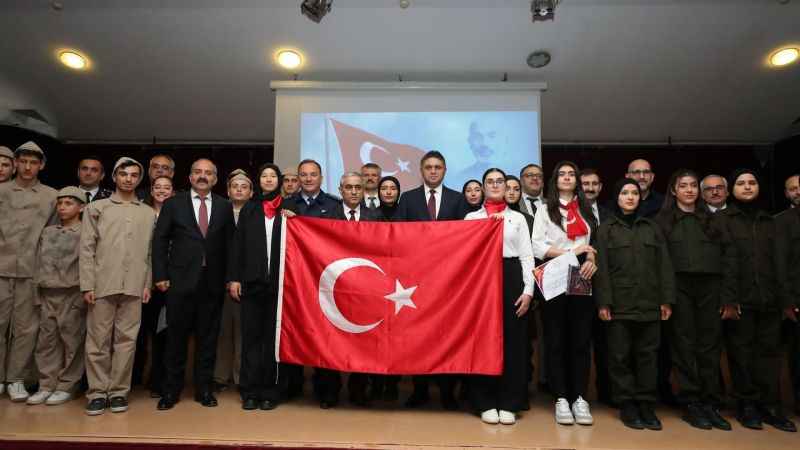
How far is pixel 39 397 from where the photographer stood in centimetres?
323

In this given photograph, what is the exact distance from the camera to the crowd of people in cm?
296

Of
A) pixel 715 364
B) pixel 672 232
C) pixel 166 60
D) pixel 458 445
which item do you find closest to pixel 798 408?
pixel 715 364

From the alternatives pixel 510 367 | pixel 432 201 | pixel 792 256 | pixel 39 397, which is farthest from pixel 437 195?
pixel 39 397

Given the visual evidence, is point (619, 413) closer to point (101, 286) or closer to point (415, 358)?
point (415, 358)

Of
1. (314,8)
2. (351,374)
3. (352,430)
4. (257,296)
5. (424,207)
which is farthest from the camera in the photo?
(314,8)

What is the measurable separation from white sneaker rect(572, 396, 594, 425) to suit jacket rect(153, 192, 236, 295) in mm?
2535

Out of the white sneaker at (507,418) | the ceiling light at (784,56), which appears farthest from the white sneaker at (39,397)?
the ceiling light at (784,56)

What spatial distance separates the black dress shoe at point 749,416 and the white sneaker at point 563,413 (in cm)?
109

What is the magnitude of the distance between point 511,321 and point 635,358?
828 millimetres

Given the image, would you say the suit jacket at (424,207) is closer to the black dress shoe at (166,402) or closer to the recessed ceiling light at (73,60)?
the black dress shoe at (166,402)

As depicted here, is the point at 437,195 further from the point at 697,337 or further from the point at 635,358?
the point at 697,337

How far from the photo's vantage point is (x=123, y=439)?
2.55 m

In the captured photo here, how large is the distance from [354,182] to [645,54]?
3835 millimetres

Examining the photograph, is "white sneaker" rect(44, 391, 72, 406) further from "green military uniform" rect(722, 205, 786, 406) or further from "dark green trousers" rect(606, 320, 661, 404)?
"green military uniform" rect(722, 205, 786, 406)
